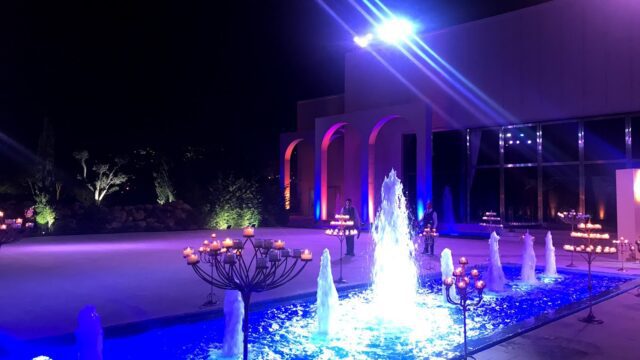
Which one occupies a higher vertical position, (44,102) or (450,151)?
(44,102)

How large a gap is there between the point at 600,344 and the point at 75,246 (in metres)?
15.2

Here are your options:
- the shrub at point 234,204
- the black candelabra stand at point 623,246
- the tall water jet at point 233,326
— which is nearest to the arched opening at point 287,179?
the shrub at point 234,204

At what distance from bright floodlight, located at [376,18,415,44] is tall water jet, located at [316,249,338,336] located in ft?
66.6

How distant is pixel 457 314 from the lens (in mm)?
7434

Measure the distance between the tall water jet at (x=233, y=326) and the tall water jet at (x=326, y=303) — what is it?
114 centimetres

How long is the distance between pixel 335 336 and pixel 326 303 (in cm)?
44

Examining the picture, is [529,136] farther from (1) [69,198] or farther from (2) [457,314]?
(1) [69,198]

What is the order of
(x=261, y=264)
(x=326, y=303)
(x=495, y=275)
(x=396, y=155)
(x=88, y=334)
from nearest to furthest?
(x=261, y=264) → (x=88, y=334) → (x=326, y=303) → (x=495, y=275) → (x=396, y=155)

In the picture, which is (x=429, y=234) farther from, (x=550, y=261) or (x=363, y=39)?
(x=363, y=39)

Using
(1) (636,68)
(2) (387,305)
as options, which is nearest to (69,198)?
(2) (387,305)

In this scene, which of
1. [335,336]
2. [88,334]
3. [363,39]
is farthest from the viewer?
[363,39]

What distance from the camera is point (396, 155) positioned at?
26.4 metres

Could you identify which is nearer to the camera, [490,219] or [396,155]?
[490,219]

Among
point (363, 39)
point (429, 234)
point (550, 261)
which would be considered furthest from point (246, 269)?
point (363, 39)
